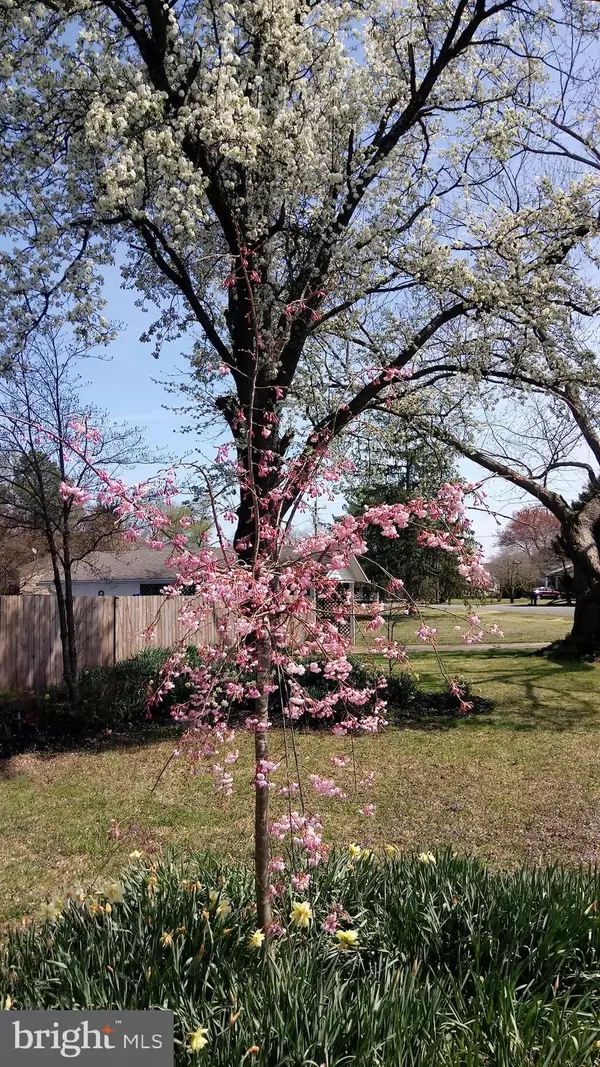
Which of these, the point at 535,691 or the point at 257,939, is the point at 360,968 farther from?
the point at 535,691

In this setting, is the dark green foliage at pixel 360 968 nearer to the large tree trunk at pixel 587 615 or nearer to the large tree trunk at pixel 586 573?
the large tree trunk at pixel 586 573

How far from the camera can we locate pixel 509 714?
34.4ft

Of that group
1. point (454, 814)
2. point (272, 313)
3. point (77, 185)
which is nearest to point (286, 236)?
point (272, 313)

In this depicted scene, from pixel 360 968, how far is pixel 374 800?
372 cm

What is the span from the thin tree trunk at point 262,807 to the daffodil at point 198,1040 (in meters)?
0.77

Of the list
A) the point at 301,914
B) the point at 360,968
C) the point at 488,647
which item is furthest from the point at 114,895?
the point at 488,647

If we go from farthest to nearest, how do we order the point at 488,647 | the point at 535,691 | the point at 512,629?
the point at 512,629 < the point at 488,647 < the point at 535,691

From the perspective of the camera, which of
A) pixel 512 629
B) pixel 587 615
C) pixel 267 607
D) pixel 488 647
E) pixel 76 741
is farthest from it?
pixel 512 629

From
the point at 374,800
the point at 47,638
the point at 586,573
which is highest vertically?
the point at 586,573

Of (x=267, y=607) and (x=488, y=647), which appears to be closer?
(x=267, y=607)

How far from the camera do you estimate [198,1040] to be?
2.11 m

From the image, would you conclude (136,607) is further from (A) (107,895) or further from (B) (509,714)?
(A) (107,895)

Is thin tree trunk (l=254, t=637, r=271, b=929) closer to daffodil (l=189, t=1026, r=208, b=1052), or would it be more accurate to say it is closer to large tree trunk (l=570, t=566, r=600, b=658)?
daffodil (l=189, t=1026, r=208, b=1052)

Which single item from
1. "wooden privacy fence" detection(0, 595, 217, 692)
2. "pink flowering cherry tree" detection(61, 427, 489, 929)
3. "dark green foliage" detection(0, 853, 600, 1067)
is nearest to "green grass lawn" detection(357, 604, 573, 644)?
"wooden privacy fence" detection(0, 595, 217, 692)
